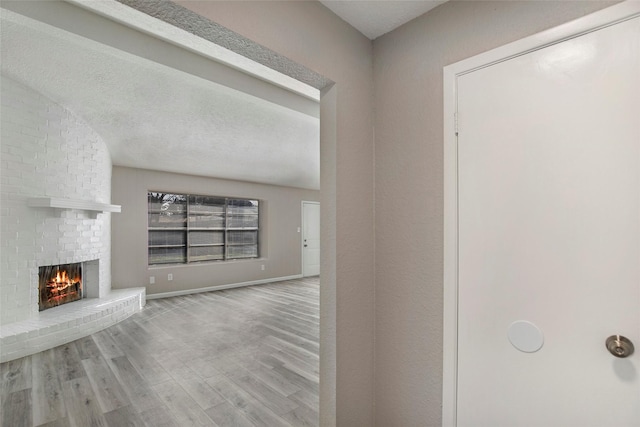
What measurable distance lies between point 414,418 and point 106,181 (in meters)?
5.22

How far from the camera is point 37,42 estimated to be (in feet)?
8.23

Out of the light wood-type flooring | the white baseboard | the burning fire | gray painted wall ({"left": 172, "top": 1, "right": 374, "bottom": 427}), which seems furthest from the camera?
the white baseboard

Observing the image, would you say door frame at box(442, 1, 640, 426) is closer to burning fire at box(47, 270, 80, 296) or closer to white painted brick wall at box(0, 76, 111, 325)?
white painted brick wall at box(0, 76, 111, 325)

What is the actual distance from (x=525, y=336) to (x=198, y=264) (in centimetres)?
596

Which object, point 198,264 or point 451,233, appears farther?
point 198,264

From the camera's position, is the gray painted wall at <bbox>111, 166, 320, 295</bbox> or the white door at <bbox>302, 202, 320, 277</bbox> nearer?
the gray painted wall at <bbox>111, 166, 320, 295</bbox>

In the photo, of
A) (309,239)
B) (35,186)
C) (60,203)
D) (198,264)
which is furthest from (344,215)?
(309,239)

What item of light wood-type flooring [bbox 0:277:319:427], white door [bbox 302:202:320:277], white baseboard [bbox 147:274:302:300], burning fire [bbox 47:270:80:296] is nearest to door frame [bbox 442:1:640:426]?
light wood-type flooring [bbox 0:277:319:427]

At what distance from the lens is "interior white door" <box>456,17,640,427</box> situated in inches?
39.4

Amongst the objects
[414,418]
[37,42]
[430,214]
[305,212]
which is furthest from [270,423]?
[305,212]

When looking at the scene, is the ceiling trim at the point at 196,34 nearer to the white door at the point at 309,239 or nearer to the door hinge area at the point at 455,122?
the door hinge area at the point at 455,122

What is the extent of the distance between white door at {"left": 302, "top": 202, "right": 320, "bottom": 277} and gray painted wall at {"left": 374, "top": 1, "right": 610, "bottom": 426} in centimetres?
642

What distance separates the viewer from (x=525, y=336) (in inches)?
46.5

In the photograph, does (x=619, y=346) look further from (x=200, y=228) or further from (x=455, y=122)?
(x=200, y=228)
